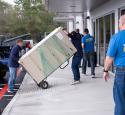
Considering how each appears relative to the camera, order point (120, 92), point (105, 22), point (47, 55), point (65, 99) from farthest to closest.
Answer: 1. point (105, 22)
2. point (47, 55)
3. point (65, 99)
4. point (120, 92)

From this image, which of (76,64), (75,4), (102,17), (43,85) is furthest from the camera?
(102,17)

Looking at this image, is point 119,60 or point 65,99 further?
point 65,99

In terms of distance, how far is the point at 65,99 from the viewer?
9.91 metres

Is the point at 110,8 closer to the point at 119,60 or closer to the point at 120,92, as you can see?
the point at 119,60

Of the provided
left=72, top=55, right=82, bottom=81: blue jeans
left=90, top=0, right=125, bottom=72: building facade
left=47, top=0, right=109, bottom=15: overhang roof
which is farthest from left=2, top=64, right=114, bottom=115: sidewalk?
left=47, top=0, right=109, bottom=15: overhang roof

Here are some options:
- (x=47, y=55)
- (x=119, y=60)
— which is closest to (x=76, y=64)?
(x=47, y=55)

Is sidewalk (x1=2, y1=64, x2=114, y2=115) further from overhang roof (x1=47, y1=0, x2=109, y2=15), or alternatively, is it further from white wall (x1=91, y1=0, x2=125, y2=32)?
overhang roof (x1=47, y1=0, x2=109, y2=15)

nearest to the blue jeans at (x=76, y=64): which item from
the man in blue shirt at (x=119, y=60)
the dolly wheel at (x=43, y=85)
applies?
the dolly wheel at (x=43, y=85)

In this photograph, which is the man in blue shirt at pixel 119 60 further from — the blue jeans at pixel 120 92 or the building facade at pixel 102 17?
the building facade at pixel 102 17

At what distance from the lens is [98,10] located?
61.5 feet

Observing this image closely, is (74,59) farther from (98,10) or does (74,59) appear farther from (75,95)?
(98,10)

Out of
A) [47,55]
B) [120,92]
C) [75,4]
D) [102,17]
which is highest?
[75,4]

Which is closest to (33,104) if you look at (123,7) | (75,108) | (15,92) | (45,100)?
(45,100)

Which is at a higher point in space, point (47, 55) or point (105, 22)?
point (105, 22)
